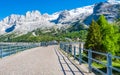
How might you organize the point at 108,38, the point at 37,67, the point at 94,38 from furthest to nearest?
the point at 108,38 < the point at 94,38 < the point at 37,67

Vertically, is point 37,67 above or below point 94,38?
below

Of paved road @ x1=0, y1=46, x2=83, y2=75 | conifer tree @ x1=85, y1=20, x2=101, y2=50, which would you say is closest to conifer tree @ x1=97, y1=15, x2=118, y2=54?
conifer tree @ x1=85, y1=20, x2=101, y2=50

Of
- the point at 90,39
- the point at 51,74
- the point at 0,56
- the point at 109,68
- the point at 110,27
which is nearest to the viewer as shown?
the point at 109,68

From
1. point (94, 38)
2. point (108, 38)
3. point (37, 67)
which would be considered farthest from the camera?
point (108, 38)

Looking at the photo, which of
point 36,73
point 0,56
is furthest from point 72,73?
point 0,56

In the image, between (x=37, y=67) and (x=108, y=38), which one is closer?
(x=37, y=67)

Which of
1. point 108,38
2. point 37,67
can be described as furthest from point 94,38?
point 37,67

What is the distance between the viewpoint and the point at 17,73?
16.5m

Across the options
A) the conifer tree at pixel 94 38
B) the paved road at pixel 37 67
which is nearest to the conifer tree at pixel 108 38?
the conifer tree at pixel 94 38

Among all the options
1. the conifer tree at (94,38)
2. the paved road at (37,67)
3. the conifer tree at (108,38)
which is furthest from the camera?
the conifer tree at (108,38)

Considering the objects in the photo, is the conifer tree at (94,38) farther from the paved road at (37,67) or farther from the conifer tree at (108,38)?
the paved road at (37,67)

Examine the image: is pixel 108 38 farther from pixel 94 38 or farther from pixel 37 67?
pixel 37 67

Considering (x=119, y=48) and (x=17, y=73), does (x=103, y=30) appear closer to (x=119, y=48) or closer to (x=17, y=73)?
(x=119, y=48)

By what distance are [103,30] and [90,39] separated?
868 centimetres
